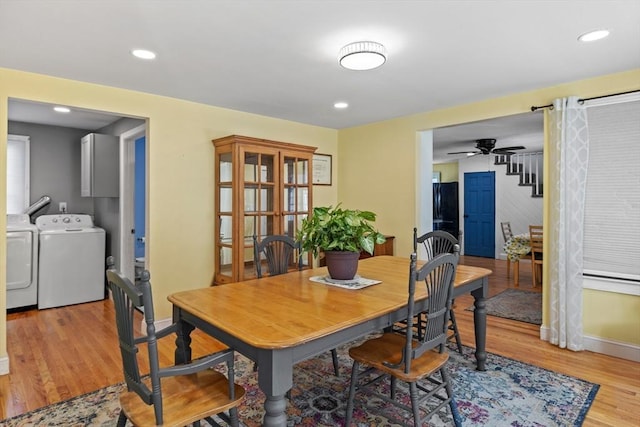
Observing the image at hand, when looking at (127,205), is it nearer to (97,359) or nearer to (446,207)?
(97,359)

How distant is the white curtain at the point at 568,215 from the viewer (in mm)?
3066

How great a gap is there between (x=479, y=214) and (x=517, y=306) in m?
4.34

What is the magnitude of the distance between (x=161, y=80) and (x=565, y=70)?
3.28 metres

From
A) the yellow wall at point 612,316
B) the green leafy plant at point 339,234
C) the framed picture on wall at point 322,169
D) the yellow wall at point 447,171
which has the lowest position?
the yellow wall at point 612,316

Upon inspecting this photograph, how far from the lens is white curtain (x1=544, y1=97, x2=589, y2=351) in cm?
307

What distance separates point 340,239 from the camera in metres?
2.21

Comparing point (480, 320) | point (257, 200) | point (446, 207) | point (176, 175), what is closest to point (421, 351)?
point (480, 320)

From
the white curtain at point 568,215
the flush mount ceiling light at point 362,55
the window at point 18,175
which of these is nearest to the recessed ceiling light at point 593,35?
the white curtain at point 568,215

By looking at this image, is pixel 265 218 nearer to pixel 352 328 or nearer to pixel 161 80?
pixel 161 80

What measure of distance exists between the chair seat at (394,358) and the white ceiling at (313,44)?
6.08ft

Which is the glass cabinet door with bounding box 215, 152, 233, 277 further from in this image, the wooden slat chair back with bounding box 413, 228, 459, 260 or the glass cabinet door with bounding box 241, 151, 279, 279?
the wooden slat chair back with bounding box 413, 228, 459, 260

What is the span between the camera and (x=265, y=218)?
12.8ft

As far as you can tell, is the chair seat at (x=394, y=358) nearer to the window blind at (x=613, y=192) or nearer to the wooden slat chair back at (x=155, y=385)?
the wooden slat chair back at (x=155, y=385)

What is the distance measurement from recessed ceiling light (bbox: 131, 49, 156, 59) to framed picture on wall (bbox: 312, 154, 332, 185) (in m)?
2.67
